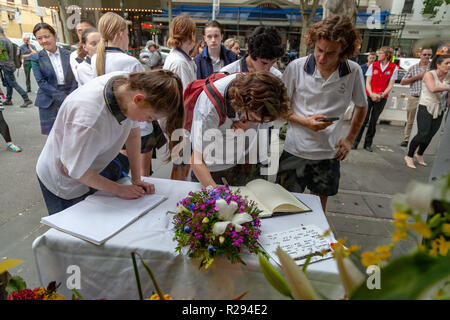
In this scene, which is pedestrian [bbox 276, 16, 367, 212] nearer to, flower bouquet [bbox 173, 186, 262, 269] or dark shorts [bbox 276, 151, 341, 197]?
dark shorts [bbox 276, 151, 341, 197]

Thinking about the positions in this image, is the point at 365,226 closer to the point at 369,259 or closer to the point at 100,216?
the point at 369,259

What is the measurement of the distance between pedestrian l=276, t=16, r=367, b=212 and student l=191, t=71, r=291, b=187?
285 millimetres

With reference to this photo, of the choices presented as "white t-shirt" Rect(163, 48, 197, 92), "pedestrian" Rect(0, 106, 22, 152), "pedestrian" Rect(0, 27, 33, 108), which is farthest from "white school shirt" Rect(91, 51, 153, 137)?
"pedestrian" Rect(0, 27, 33, 108)

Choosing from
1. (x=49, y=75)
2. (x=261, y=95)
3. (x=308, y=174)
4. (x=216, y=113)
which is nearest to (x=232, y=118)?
(x=216, y=113)

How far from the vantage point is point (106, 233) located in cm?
106

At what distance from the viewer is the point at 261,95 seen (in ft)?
4.17

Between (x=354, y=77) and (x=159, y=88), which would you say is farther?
(x=354, y=77)

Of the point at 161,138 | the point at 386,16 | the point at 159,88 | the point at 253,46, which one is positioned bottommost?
the point at 161,138

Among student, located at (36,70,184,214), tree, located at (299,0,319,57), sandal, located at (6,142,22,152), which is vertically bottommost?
sandal, located at (6,142,22,152)

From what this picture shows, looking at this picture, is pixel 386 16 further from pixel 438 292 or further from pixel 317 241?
pixel 438 292

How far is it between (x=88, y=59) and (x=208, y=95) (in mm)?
1700

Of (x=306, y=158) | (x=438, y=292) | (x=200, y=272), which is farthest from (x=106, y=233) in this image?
(x=306, y=158)

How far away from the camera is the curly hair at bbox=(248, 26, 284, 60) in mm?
1885
